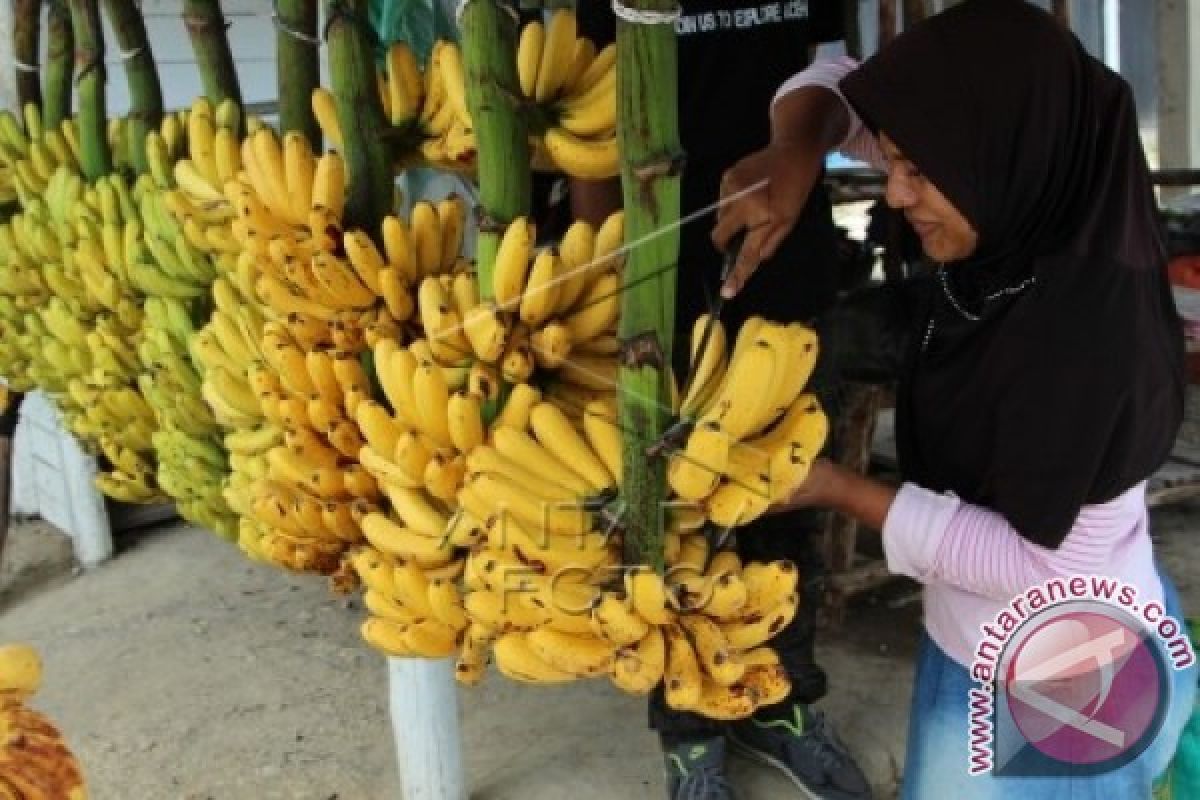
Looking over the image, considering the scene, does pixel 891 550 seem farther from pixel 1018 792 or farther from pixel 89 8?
pixel 89 8

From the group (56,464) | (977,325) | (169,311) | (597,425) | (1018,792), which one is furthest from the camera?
(56,464)

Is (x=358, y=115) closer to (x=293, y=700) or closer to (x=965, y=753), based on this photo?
(x=965, y=753)

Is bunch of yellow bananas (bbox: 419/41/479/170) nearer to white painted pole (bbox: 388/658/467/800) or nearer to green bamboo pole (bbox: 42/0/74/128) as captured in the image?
green bamboo pole (bbox: 42/0/74/128)

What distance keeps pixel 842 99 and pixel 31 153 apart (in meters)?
1.35

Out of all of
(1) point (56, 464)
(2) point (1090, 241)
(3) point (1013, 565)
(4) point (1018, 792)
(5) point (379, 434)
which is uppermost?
(2) point (1090, 241)

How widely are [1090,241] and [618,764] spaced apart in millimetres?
1947

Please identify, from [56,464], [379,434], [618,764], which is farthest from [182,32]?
[379,434]

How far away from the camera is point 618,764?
2.79 m

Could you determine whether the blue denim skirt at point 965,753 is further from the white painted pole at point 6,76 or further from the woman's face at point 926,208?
the white painted pole at point 6,76

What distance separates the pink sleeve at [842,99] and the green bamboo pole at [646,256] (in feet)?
1.97

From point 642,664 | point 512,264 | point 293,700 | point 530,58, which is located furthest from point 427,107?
point 293,700

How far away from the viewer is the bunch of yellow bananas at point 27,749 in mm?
929

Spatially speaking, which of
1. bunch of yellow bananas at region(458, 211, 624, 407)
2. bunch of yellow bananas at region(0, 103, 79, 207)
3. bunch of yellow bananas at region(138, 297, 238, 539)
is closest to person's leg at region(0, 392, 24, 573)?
bunch of yellow bananas at region(0, 103, 79, 207)

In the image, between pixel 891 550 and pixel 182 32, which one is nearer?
pixel 891 550
